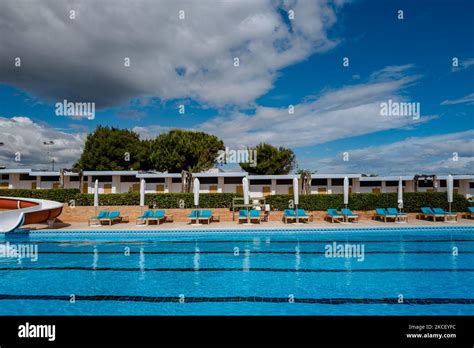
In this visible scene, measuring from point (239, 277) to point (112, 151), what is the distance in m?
36.6

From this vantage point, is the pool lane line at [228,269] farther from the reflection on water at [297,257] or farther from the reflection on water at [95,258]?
the reflection on water at [297,257]

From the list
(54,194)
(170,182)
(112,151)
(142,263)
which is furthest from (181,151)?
(142,263)

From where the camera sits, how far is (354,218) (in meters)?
16.8

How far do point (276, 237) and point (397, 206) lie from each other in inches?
392

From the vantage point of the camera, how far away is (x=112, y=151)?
3916cm

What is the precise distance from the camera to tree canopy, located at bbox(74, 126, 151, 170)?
38594 millimetres

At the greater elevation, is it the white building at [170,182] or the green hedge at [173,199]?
the white building at [170,182]

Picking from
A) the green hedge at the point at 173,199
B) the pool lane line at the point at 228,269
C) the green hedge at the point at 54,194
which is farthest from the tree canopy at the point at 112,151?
the pool lane line at the point at 228,269

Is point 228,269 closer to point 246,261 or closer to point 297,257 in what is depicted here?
point 246,261

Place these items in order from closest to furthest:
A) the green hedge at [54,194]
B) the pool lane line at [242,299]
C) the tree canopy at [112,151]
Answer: the pool lane line at [242,299] → the green hedge at [54,194] → the tree canopy at [112,151]

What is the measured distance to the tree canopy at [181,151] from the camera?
35.8 meters

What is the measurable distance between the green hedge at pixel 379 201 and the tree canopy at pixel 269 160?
76.2 ft

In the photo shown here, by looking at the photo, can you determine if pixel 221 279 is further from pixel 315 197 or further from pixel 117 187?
pixel 117 187

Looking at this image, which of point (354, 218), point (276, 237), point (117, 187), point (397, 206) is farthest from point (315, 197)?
point (117, 187)
